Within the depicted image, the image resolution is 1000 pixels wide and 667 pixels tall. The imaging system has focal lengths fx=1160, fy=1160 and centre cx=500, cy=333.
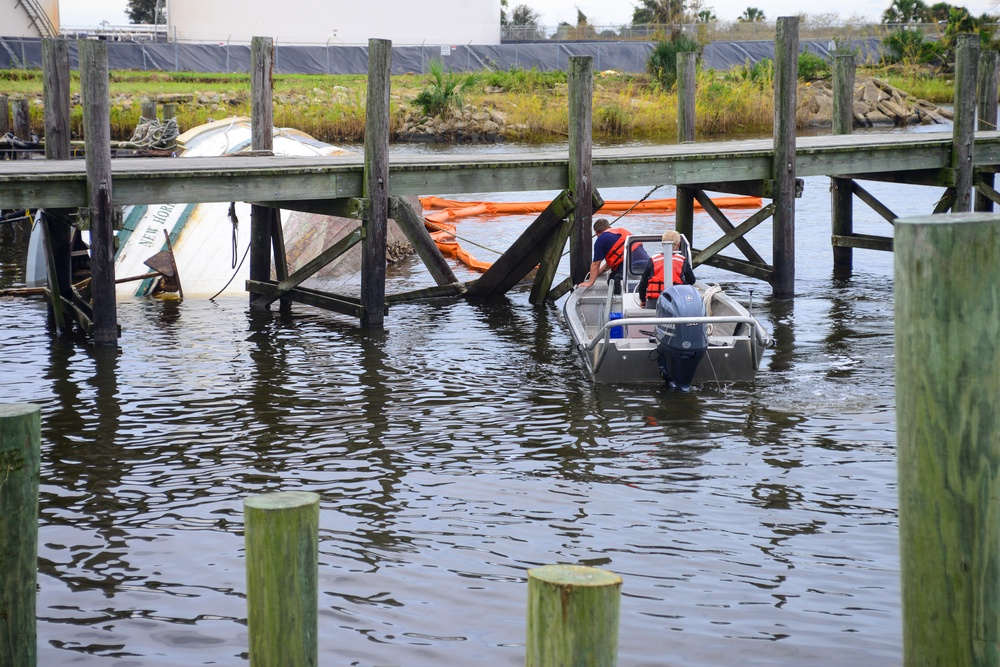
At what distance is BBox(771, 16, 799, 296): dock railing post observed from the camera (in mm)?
13203

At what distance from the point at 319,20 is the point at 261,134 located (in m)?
44.6

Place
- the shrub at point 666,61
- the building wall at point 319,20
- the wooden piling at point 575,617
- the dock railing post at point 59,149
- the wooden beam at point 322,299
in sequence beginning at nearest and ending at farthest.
A: the wooden piling at point 575,617 → the dock railing post at point 59,149 → the wooden beam at point 322,299 → the shrub at point 666,61 → the building wall at point 319,20

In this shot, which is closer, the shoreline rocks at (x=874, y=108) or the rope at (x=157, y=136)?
the rope at (x=157, y=136)

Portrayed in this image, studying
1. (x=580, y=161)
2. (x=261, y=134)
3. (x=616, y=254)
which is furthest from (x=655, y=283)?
(x=261, y=134)

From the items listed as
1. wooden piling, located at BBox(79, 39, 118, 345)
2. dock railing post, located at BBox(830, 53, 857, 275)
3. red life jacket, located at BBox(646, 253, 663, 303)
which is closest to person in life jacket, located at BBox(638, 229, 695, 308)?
red life jacket, located at BBox(646, 253, 663, 303)

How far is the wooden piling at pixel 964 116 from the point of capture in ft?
45.6

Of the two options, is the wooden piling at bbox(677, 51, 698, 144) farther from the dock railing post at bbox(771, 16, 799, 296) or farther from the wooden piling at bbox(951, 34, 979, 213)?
the wooden piling at bbox(951, 34, 979, 213)

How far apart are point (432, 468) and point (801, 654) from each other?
3.34 metres

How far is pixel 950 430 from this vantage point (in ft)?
12.6

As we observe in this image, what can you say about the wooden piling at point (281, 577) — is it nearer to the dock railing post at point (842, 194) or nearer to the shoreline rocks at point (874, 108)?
the dock railing post at point (842, 194)

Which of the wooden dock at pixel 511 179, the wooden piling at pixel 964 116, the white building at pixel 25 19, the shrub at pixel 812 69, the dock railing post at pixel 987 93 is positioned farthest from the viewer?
the white building at pixel 25 19

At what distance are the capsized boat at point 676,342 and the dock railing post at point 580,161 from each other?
75.1 inches

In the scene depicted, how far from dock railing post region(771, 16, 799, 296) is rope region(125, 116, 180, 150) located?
8463 mm

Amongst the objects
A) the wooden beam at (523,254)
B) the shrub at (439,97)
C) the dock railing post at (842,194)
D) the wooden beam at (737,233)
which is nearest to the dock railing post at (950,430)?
the wooden beam at (523,254)
